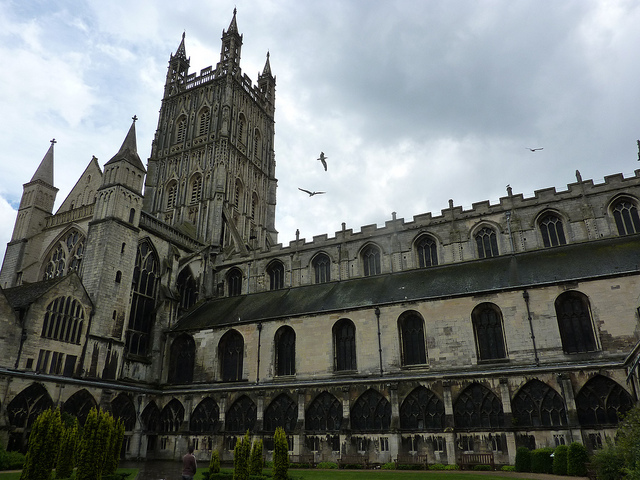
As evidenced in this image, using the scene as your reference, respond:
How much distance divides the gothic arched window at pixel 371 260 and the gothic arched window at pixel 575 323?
13969mm

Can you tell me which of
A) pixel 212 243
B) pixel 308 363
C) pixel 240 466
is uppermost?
pixel 212 243

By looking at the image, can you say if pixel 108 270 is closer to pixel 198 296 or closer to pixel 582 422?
pixel 198 296

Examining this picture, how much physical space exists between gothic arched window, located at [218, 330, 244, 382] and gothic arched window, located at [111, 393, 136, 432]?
Answer: 613cm

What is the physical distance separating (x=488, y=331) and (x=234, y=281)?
23.6 meters

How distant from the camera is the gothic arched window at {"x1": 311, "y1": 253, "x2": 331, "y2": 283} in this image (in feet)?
126

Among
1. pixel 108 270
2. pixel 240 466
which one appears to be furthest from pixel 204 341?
pixel 240 466

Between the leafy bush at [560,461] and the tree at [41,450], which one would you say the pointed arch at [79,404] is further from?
the leafy bush at [560,461]

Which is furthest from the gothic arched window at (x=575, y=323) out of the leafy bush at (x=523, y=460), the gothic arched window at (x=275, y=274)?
the gothic arched window at (x=275, y=274)

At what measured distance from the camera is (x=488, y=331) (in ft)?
87.2

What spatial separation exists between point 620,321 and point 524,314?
440 centimetres

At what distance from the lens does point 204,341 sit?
33906 mm

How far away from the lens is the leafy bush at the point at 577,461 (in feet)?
60.4

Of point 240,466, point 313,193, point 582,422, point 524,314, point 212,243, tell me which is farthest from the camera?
point 212,243

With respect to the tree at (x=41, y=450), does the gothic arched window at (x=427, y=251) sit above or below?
above
